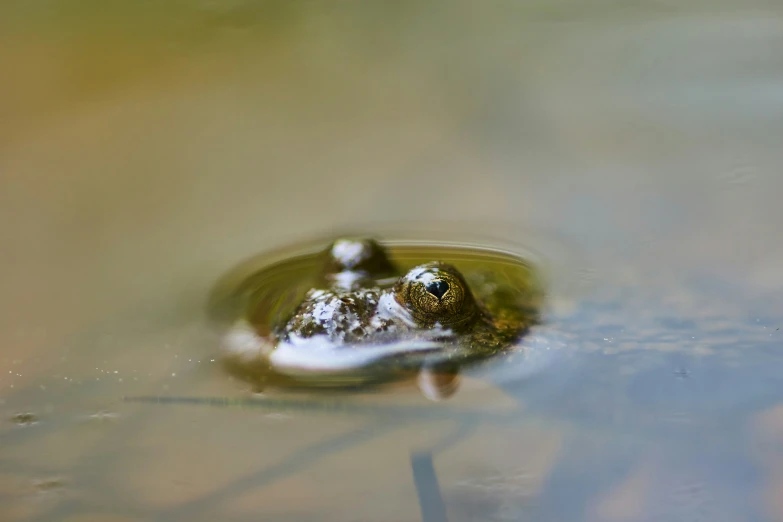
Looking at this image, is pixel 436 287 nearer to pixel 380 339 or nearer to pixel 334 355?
pixel 380 339

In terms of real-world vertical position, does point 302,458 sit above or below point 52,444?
below

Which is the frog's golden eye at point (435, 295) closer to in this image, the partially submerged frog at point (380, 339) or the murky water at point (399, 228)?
the partially submerged frog at point (380, 339)

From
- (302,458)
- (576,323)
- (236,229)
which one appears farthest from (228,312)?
(576,323)

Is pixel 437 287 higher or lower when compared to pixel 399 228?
lower

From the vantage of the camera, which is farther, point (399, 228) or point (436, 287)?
point (399, 228)

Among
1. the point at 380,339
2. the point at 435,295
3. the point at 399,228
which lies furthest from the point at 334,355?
the point at 399,228

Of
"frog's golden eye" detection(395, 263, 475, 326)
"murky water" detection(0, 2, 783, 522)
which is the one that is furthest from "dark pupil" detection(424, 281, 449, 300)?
"murky water" detection(0, 2, 783, 522)

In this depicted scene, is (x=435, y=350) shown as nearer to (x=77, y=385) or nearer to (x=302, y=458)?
(x=302, y=458)
